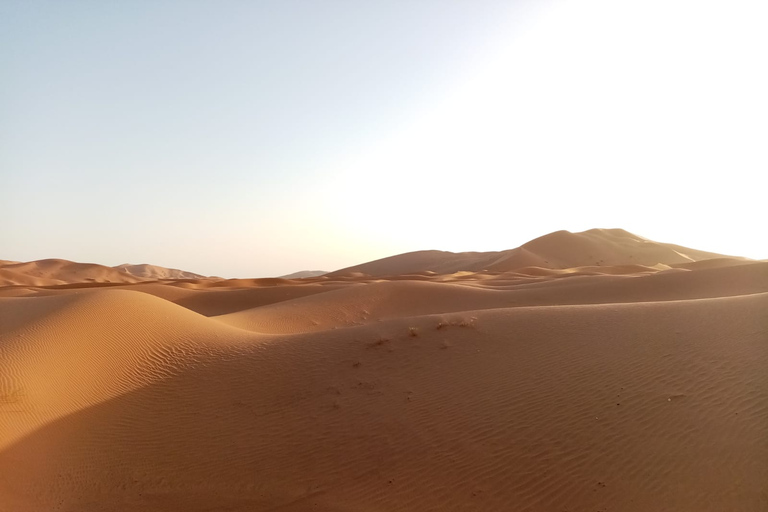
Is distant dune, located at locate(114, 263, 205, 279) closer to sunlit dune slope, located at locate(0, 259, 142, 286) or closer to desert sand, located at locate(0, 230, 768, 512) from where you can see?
sunlit dune slope, located at locate(0, 259, 142, 286)

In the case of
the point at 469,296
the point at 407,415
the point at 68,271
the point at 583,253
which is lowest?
the point at 407,415

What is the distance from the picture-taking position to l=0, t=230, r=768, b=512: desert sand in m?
6.00

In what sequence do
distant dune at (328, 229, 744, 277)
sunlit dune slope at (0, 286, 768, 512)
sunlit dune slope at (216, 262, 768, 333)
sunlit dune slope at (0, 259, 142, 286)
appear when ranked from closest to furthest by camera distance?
sunlit dune slope at (0, 286, 768, 512), sunlit dune slope at (216, 262, 768, 333), distant dune at (328, 229, 744, 277), sunlit dune slope at (0, 259, 142, 286)

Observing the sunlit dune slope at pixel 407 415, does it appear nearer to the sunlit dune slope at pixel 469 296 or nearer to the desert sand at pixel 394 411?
the desert sand at pixel 394 411

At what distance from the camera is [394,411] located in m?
8.23

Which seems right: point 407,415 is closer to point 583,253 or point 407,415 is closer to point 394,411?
point 394,411

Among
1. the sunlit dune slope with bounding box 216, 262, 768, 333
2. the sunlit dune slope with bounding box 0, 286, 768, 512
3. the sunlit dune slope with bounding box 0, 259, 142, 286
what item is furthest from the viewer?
the sunlit dune slope with bounding box 0, 259, 142, 286

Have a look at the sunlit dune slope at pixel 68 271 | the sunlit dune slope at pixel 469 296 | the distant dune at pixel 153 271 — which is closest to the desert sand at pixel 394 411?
the sunlit dune slope at pixel 469 296

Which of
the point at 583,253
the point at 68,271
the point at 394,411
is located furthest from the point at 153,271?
the point at 394,411

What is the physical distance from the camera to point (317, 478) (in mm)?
6758

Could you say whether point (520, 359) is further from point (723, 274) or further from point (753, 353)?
point (723, 274)

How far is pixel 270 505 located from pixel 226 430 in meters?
2.53

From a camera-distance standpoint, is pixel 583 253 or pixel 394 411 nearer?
pixel 394 411

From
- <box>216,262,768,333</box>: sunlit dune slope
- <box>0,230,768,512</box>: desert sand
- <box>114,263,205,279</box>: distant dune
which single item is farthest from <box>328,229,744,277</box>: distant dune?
<box>114,263,205,279</box>: distant dune
